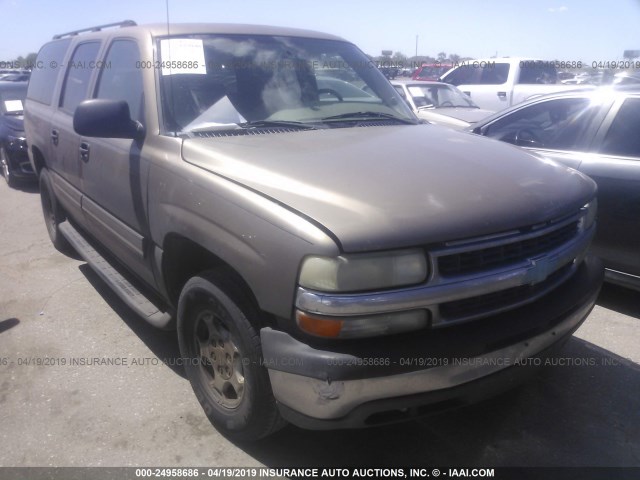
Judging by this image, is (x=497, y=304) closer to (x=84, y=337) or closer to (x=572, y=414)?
(x=572, y=414)

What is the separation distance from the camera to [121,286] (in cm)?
365

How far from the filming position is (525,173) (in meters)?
2.60

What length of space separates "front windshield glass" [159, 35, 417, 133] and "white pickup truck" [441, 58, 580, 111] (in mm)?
8820

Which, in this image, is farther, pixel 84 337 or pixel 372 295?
pixel 84 337

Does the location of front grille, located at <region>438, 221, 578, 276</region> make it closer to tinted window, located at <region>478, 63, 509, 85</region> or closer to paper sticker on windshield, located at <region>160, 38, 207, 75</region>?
paper sticker on windshield, located at <region>160, 38, 207, 75</region>

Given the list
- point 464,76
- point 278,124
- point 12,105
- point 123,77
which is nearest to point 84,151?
point 123,77

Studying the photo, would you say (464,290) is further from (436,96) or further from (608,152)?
(436,96)

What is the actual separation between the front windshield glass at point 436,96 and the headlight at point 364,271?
8.03 meters

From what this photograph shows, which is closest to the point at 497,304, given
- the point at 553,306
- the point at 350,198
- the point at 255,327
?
the point at 553,306

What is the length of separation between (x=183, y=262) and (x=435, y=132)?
5.38ft

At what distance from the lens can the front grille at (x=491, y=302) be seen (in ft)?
7.07

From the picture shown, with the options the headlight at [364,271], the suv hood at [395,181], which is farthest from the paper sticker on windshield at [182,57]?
the headlight at [364,271]

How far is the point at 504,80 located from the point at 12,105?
31.7 ft

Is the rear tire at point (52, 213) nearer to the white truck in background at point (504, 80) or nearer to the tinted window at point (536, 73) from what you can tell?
the white truck in background at point (504, 80)
